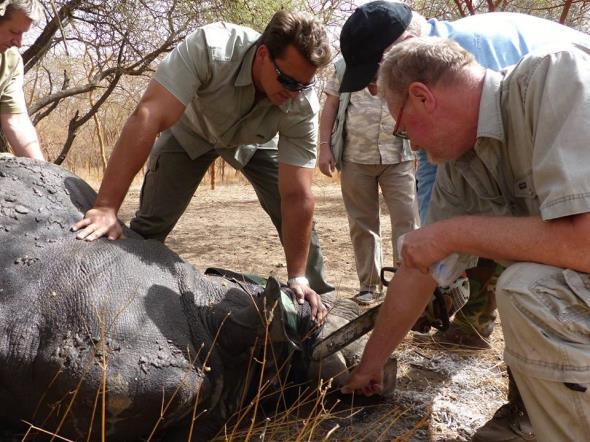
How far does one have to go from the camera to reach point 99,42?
23.9 ft

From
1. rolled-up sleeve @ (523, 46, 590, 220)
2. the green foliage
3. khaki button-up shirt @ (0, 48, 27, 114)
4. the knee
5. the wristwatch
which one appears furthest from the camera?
the green foliage

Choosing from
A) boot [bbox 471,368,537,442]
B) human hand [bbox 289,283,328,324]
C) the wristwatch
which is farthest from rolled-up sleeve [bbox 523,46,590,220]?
the wristwatch

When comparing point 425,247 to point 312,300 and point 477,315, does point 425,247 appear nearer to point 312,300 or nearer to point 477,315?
point 312,300

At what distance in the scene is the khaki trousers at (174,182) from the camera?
4027 mm

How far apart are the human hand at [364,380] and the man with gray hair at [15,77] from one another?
2197 mm

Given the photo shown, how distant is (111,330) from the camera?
2277 mm

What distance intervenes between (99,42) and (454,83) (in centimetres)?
601

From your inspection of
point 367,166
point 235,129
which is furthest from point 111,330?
point 367,166

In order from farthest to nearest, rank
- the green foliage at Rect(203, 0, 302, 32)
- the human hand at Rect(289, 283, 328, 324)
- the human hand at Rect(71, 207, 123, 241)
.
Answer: the green foliage at Rect(203, 0, 302, 32) < the human hand at Rect(289, 283, 328, 324) < the human hand at Rect(71, 207, 123, 241)

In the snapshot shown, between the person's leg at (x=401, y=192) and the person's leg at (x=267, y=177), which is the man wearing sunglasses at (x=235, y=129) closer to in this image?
the person's leg at (x=267, y=177)

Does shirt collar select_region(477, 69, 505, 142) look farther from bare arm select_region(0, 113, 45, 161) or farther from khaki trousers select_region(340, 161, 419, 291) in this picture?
bare arm select_region(0, 113, 45, 161)

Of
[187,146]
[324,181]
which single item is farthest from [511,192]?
[324,181]

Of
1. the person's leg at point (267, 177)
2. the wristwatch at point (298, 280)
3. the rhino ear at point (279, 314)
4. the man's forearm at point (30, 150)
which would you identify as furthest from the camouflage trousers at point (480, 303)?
the man's forearm at point (30, 150)

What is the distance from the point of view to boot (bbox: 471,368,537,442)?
252 centimetres
